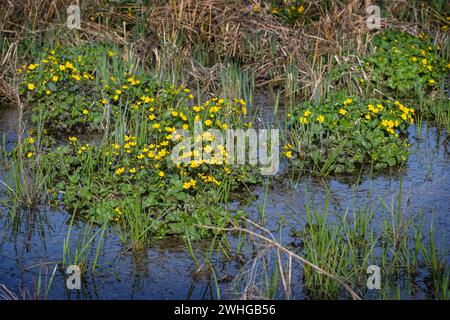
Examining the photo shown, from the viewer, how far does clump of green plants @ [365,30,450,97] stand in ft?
30.8

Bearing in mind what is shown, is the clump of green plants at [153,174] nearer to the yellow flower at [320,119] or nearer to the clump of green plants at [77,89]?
the clump of green plants at [77,89]

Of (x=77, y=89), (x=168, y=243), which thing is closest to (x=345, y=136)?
(x=168, y=243)

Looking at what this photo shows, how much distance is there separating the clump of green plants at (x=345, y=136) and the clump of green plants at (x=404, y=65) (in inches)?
58.3

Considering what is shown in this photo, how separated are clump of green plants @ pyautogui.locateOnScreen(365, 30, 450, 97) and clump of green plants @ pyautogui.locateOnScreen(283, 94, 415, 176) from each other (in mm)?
1480

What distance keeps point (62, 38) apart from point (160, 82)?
1.69m

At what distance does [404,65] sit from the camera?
31.2 feet

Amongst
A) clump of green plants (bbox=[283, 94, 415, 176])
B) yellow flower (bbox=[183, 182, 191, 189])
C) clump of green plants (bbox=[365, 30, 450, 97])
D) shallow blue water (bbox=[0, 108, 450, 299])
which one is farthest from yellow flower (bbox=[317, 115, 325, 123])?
clump of green plants (bbox=[365, 30, 450, 97])

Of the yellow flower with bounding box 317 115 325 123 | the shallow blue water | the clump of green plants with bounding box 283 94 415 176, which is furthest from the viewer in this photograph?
the yellow flower with bounding box 317 115 325 123

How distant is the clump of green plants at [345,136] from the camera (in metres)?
7.15

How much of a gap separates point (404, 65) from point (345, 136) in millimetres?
2473

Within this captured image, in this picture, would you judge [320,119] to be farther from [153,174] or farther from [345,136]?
[153,174]

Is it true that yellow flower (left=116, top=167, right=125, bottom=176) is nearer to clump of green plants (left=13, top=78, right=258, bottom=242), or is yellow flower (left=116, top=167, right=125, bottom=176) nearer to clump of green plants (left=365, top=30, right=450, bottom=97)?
clump of green plants (left=13, top=78, right=258, bottom=242)

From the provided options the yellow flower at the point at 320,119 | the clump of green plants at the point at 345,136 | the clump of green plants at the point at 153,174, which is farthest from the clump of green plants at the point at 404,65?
the clump of green plants at the point at 153,174

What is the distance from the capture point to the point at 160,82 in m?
8.58
